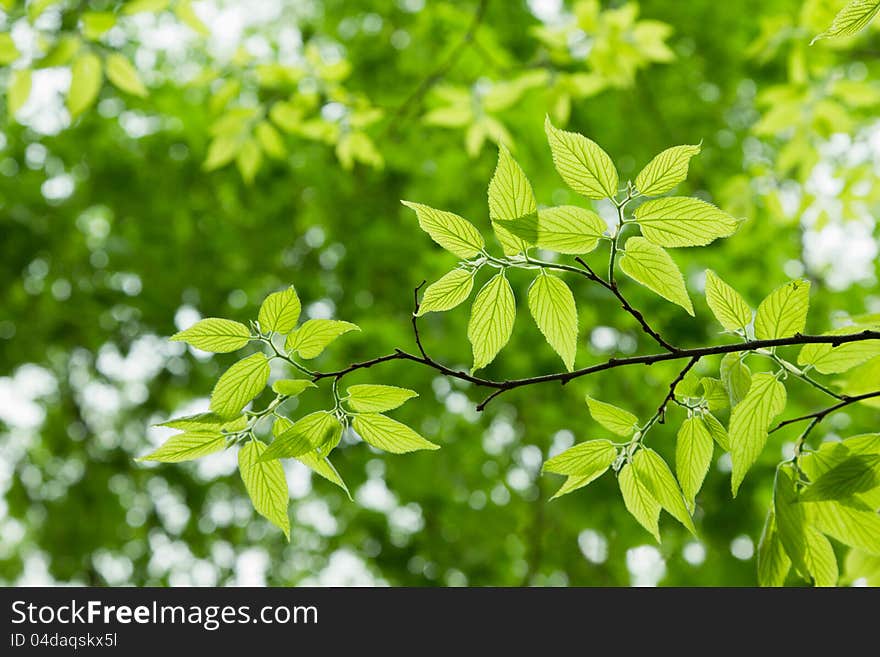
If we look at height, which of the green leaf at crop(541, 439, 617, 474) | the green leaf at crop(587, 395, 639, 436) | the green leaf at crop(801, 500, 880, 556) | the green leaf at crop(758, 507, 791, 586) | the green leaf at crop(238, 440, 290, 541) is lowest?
the green leaf at crop(758, 507, 791, 586)

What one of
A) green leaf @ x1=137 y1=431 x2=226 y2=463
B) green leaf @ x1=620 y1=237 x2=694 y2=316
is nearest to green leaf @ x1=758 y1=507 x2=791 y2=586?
green leaf @ x1=620 y1=237 x2=694 y2=316

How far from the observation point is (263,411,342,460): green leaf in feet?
2.85

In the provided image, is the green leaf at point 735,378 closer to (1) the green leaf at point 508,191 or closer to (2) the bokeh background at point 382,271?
(1) the green leaf at point 508,191

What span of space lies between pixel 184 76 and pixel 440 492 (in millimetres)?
3914

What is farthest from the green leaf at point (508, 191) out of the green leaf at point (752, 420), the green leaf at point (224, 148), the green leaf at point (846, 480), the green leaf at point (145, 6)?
the green leaf at point (224, 148)

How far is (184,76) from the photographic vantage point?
19.8 ft

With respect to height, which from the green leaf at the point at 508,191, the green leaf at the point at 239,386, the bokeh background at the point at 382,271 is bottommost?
the bokeh background at the point at 382,271

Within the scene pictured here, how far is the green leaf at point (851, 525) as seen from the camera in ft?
3.16

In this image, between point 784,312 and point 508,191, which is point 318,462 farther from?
point 784,312

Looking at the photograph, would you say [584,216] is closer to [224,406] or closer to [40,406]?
[224,406]

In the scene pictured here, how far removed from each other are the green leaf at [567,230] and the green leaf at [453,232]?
72 mm

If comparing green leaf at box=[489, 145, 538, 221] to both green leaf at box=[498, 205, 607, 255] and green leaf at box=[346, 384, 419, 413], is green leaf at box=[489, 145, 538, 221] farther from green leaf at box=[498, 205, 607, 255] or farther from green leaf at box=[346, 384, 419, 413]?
green leaf at box=[346, 384, 419, 413]

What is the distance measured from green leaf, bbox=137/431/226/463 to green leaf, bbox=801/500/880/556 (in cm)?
75
